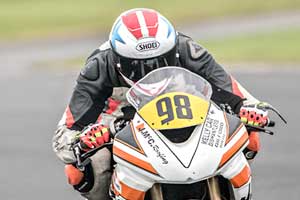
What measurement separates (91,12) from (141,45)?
28431 mm

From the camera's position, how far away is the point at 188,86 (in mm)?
6430

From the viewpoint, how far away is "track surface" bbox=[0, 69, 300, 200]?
11.1 m

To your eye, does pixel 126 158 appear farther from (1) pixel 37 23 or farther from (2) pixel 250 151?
(1) pixel 37 23

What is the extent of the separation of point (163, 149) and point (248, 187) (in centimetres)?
75

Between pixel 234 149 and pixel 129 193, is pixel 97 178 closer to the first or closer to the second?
Result: pixel 129 193

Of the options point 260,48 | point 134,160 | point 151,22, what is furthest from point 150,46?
point 260,48

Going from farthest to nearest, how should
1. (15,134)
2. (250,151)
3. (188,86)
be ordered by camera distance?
1. (15,134)
2. (250,151)
3. (188,86)

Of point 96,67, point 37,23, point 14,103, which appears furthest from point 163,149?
point 37,23

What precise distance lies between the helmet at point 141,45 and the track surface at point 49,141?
354 cm

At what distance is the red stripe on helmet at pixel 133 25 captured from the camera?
23.4 feet

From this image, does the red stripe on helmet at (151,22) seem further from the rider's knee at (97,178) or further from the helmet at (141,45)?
the rider's knee at (97,178)

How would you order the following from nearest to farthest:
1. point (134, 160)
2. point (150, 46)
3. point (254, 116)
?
point (134, 160) → point (254, 116) → point (150, 46)

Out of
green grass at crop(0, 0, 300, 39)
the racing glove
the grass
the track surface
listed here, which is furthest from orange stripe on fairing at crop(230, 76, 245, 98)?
green grass at crop(0, 0, 300, 39)

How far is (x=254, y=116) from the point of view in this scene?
6.74 m
